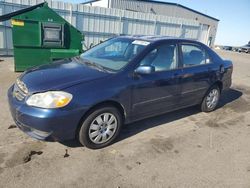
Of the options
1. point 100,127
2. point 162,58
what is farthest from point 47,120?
point 162,58

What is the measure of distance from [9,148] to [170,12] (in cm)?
2854

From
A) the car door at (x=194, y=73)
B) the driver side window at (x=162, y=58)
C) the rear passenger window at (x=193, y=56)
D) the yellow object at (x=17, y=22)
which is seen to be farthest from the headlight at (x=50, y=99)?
the yellow object at (x=17, y=22)

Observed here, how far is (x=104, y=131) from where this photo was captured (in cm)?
347

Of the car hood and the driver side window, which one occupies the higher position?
the driver side window

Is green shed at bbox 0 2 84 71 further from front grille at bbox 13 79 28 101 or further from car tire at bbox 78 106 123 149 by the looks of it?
car tire at bbox 78 106 123 149

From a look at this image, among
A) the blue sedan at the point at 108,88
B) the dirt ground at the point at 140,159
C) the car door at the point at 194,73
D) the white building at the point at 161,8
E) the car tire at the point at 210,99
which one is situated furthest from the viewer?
the white building at the point at 161,8

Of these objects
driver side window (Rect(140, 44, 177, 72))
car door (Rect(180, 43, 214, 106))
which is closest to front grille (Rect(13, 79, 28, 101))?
driver side window (Rect(140, 44, 177, 72))

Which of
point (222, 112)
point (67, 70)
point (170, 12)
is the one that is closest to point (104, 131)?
point (67, 70)

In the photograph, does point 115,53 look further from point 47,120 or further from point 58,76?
point 47,120

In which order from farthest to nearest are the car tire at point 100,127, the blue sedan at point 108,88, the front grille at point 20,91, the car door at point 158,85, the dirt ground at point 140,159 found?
1. the car door at point 158,85
2. the car tire at point 100,127
3. the front grille at point 20,91
4. the blue sedan at point 108,88
5. the dirt ground at point 140,159

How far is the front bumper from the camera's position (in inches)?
113

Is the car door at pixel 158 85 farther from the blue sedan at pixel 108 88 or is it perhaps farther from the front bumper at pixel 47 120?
the front bumper at pixel 47 120

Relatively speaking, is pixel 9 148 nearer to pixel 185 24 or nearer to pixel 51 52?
pixel 51 52

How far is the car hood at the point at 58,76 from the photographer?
10.00ft
